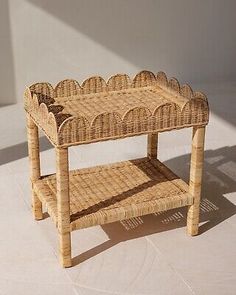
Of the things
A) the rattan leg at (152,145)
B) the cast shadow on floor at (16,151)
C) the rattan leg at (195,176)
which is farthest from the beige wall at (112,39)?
the rattan leg at (195,176)

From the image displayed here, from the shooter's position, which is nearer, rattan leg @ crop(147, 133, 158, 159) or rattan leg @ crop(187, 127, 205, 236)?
rattan leg @ crop(187, 127, 205, 236)

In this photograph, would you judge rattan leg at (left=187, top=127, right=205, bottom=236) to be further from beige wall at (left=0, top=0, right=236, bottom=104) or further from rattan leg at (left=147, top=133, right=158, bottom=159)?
beige wall at (left=0, top=0, right=236, bottom=104)

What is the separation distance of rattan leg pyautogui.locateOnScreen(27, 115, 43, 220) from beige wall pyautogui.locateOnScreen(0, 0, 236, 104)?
218 centimetres

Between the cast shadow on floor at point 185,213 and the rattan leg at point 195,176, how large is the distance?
92 mm

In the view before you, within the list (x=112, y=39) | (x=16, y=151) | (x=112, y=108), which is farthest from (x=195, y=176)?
(x=112, y=39)

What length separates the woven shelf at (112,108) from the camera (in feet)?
6.81

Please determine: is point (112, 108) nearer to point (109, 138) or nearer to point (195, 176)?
point (109, 138)

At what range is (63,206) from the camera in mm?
2162

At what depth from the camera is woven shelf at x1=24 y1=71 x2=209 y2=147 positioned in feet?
6.81

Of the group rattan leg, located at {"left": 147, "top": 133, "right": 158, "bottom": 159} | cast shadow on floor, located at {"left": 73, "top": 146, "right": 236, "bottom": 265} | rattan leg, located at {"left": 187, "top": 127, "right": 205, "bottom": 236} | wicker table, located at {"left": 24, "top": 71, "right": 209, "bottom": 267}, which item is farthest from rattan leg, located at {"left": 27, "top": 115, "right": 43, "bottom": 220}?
rattan leg, located at {"left": 187, "top": 127, "right": 205, "bottom": 236}

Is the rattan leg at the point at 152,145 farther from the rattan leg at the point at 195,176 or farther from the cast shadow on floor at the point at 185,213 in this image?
the rattan leg at the point at 195,176

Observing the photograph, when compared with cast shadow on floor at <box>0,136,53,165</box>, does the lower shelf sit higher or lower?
higher

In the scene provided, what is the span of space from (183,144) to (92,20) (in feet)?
5.39

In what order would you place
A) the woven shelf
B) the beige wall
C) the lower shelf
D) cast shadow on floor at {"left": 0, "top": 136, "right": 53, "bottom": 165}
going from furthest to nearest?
1. the beige wall
2. cast shadow on floor at {"left": 0, "top": 136, "right": 53, "bottom": 165}
3. the lower shelf
4. the woven shelf
